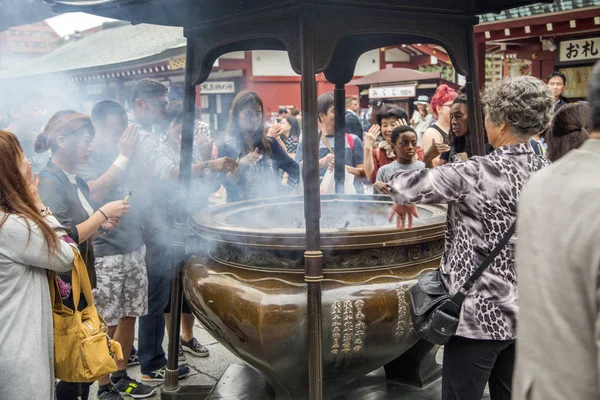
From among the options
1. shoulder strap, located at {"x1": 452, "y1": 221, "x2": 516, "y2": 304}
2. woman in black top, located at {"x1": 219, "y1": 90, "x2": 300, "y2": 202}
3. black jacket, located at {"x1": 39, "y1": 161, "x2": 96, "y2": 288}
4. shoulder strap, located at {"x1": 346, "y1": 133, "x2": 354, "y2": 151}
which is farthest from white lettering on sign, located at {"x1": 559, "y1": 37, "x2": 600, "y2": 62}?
black jacket, located at {"x1": 39, "y1": 161, "x2": 96, "y2": 288}

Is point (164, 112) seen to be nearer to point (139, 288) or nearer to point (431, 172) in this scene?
point (139, 288)

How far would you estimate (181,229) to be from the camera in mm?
3584

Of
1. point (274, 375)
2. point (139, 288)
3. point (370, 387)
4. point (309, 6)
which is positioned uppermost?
point (309, 6)

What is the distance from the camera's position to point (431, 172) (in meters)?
2.23

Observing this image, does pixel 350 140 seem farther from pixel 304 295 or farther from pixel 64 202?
pixel 64 202

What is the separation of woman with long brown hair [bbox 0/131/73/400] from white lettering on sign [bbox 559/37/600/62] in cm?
932

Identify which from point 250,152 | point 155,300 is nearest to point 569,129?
point 250,152

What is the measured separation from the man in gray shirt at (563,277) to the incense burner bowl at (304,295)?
4.98 feet

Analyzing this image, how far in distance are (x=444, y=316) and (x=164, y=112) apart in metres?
2.77

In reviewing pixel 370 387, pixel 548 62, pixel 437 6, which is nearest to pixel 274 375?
pixel 370 387

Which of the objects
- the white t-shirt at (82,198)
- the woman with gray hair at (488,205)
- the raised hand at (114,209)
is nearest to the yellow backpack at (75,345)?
the raised hand at (114,209)

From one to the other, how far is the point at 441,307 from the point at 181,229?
188cm

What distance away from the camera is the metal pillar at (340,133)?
174 inches

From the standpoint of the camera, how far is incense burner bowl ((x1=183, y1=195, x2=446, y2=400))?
2.84 metres
